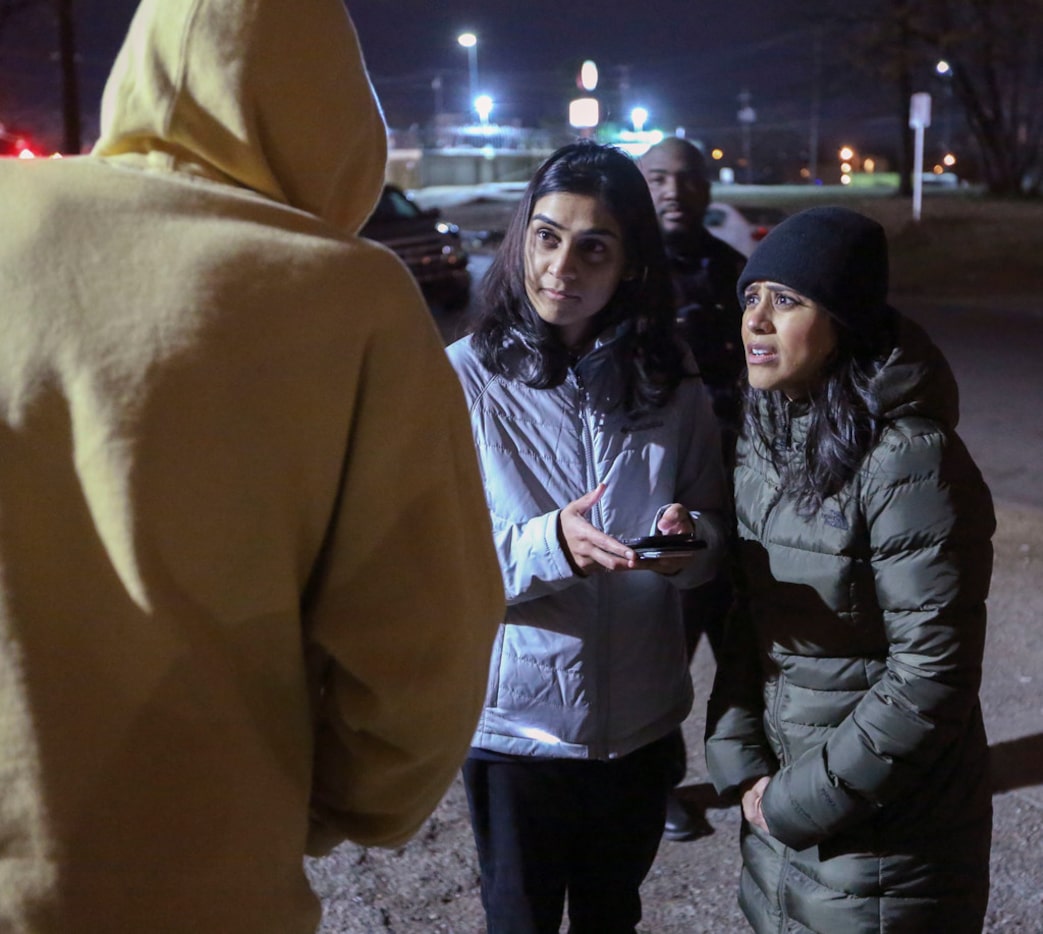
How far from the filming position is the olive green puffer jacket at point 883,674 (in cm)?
211

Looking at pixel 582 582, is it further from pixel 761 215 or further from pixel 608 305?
pixel 761 215

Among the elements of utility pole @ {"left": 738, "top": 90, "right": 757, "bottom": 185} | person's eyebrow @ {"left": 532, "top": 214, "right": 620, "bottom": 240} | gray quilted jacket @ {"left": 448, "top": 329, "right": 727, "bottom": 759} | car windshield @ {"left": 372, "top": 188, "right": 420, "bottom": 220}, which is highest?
utility pole @ {"left": 738, "top": 90, "right": 757, "bottom": 185}

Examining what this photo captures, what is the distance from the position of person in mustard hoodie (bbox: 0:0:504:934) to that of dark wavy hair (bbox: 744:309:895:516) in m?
1.05

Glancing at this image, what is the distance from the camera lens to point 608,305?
2574mm

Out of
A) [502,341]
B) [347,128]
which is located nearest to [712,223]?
[502,341]

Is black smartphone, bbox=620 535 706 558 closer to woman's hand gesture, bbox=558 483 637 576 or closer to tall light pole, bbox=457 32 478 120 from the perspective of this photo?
woman's hand gesture, bbox=558 483 637 576

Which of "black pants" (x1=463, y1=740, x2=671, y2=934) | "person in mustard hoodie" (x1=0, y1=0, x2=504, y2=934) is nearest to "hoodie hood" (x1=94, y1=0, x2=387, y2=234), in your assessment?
"person in mustard hoodie" (x1=0, y1=0, x2=504, y2=934)

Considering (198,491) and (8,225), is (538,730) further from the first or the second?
(8,225)

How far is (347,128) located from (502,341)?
46.1 inches

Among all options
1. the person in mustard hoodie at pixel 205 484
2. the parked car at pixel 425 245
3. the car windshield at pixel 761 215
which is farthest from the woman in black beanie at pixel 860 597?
the car windshield at pixel 761 215

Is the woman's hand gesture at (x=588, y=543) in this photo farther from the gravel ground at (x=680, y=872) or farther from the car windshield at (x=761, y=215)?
the car windshield at (x=761, y=215)

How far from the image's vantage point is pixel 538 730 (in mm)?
2369

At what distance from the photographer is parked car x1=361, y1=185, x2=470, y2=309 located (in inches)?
618

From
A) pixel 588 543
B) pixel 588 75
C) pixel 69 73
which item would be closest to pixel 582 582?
pixel 588 543
